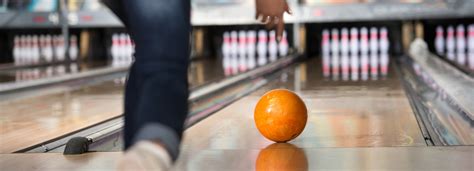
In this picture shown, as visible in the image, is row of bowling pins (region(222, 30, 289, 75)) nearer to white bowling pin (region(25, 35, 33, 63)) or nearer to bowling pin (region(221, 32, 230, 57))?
bowling pin (region(221, 32, 230, 57))

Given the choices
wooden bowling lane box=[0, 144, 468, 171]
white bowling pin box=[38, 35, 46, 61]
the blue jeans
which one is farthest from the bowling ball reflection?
white bowling pin box=[38, 35, 46, 61]

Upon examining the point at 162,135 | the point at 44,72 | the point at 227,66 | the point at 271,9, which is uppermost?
the point at 271,9

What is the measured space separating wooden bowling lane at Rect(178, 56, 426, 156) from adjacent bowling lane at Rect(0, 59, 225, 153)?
472mm

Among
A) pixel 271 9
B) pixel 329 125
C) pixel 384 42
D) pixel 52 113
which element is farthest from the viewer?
pixel 384 42

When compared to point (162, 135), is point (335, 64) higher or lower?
lower

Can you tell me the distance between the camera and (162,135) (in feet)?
3.01

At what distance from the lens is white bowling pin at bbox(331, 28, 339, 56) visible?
25.3 feet

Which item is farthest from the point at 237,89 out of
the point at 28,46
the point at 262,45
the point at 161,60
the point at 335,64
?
the point at 28,46

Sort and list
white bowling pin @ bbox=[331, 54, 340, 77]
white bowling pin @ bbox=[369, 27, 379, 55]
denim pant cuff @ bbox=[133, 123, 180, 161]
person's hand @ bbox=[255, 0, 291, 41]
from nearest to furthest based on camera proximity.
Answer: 1. denim pant cuff @ bbox=[133, 123, 180, 161]
2. person's hand @ bbox=[255, 0, 291, 41]
3. white bowling pin @ bbox=[331, 54, 340, 77]
4. white bowling pin @ bbox=[369, 27, 379, 55]

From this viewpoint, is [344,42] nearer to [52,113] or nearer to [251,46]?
[251,46]

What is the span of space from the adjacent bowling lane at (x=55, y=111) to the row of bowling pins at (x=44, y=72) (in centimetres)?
67

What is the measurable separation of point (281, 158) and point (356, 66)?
4464 millimetres

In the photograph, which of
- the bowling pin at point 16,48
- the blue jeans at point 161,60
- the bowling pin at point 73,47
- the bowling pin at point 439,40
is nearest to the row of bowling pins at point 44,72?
the bowling pin at point 73,47

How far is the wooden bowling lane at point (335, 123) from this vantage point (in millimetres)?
2096
